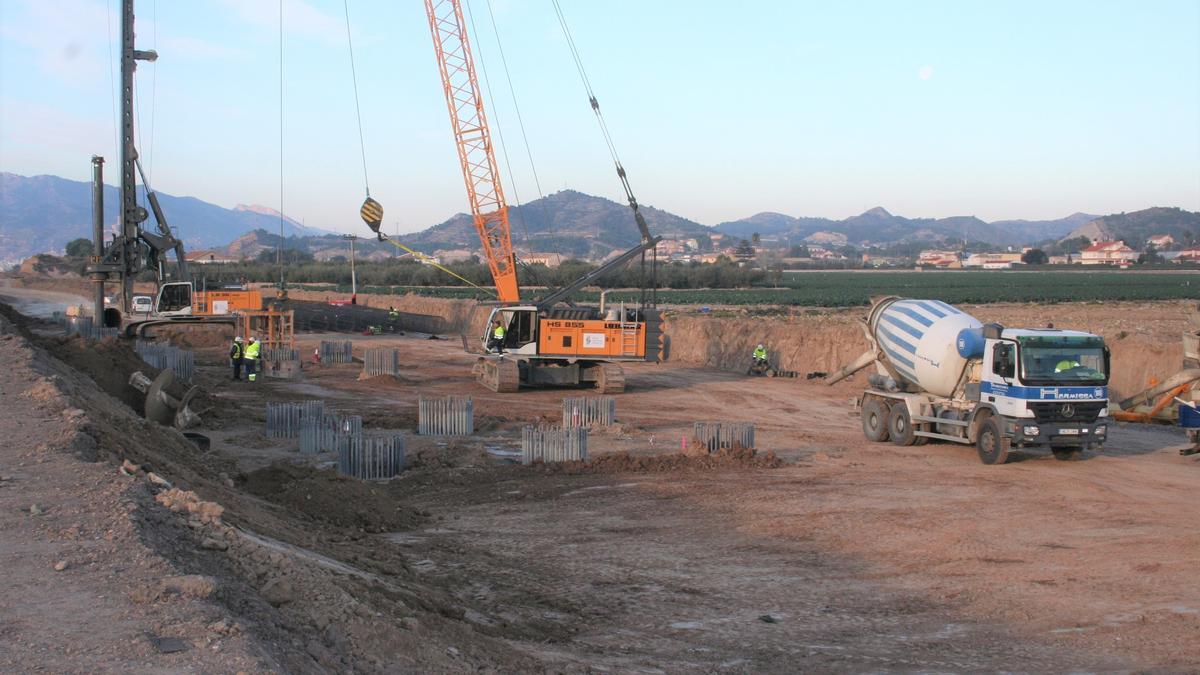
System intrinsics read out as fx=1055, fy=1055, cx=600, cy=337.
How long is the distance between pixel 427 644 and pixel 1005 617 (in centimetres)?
616

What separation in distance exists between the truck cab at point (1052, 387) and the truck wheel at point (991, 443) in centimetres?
23

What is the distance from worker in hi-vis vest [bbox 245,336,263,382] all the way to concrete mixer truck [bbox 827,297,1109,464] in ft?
56.3

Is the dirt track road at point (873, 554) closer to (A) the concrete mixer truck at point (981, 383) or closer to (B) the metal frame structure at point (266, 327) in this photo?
(A) the concrete mixer truck at point (981, 383)

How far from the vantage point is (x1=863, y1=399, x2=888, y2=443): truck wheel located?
70.5 feet

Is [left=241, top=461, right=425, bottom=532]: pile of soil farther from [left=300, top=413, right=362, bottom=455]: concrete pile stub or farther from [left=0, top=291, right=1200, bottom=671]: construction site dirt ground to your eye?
[left=300, top=413, right=362, bottom=455]: concrete pile stub

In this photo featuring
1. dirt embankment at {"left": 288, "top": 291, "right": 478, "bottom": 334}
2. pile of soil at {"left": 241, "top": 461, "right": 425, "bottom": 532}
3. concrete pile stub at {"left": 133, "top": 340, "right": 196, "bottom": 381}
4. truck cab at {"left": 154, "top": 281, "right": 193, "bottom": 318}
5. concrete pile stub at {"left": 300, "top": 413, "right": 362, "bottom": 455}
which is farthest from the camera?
dirt embankment at {"left": 288, "top": 291, "right": 478, "bottom": 334}

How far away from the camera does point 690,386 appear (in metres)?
32.4

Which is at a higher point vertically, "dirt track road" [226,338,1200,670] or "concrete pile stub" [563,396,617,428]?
"concrete pile stub" [563,396,617,428]

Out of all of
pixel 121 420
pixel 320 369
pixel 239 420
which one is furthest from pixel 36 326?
pixel 121 420

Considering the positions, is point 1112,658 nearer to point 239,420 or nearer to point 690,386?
point 239,420

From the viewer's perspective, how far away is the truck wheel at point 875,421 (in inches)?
846

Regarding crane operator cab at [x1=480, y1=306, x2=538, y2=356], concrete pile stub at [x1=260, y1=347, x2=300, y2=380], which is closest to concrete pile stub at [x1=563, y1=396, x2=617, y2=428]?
crane operator cab at [x1=480, y1=306, x2=538, y2=356]

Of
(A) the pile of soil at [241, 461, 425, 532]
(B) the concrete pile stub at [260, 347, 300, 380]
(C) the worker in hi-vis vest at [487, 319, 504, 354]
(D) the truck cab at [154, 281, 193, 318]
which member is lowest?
(A) the pile of soil at [241, 461, 425, 532]

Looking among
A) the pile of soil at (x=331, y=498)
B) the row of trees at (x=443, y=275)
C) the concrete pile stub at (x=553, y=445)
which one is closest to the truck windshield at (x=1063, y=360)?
the concrete pile stub at (x=553, y=445)
